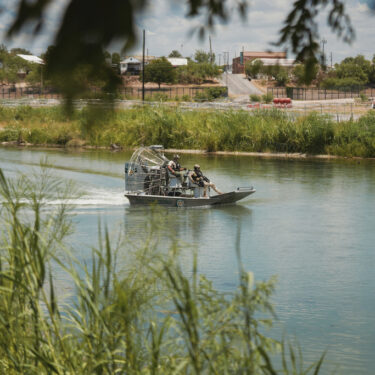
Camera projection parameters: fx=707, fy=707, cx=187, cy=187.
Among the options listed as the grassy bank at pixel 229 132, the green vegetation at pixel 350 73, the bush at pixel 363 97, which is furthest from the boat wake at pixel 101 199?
the bush at pixel 363 97

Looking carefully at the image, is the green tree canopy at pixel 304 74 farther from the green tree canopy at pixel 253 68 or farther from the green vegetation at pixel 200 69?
the green vegetation at pixel 200 69

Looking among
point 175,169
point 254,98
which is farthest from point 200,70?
point 254,98

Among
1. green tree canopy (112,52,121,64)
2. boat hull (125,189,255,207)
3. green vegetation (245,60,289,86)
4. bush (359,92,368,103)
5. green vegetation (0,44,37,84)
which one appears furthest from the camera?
bush (359,92,368,103)

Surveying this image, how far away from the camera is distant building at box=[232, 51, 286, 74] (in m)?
4.52

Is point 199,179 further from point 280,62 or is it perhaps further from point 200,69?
point 280,62

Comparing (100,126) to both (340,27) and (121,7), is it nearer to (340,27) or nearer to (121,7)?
(121,7)

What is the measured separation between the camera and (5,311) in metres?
5.54

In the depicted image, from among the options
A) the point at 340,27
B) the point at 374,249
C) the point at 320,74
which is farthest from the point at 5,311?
the point at 374,249

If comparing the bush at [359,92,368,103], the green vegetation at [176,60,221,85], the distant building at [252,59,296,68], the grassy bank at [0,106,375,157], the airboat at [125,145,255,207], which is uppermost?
the bush at [359,92,368,103]

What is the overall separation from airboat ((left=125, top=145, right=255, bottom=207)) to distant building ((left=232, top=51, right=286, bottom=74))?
17.1 meters

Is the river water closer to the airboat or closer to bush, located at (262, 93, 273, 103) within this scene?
the airboat

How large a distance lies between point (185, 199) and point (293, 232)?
426 cm

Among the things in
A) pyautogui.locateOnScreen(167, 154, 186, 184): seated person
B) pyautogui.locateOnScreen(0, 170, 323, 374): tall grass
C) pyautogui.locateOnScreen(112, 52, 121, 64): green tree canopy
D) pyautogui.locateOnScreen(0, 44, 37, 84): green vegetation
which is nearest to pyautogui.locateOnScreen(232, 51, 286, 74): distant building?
pyautogui.locateOnScreen(0, 170, 323, 374): tall grass

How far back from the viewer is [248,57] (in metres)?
4.61
